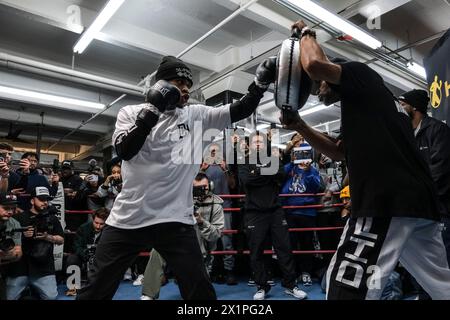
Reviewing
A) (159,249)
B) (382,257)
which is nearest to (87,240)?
(159,249)

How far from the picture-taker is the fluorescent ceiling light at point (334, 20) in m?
4.60

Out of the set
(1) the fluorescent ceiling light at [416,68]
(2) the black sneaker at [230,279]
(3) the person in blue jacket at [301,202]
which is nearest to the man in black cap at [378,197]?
(3) the person in blue jacket at [301,202]

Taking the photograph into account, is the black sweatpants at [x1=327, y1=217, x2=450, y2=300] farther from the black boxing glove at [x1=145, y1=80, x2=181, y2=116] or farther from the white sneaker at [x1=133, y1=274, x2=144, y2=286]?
the white sneaker at [x1=133, y1=274, x2=144, y2=286]

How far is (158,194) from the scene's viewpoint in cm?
176

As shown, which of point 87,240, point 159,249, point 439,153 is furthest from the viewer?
point 87,240

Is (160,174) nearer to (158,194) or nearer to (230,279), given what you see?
(158,194)

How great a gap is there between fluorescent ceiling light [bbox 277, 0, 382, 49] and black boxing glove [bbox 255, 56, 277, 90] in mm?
3062

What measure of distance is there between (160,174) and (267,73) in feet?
2.77

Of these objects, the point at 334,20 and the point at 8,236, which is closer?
the point at 8,236

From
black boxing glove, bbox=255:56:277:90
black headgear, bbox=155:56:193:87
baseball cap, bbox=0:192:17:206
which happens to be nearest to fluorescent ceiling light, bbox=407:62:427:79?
black boxing glove, bbox=255:56:277:90

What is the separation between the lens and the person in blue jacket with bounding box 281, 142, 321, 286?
13.5 ft

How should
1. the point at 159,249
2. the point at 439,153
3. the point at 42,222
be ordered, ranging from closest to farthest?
the point at 159,249 → the point at 439,153 → the point at 42,222

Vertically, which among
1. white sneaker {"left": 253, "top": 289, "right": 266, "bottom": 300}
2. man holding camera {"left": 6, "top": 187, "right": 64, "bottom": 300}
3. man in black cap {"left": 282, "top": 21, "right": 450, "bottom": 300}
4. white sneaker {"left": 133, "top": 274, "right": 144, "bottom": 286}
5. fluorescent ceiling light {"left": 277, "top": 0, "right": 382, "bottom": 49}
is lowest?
white sneaker {"left": 133, "top": 274, "right": 144, "bottom": 286}

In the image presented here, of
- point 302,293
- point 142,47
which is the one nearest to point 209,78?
point 142,47
